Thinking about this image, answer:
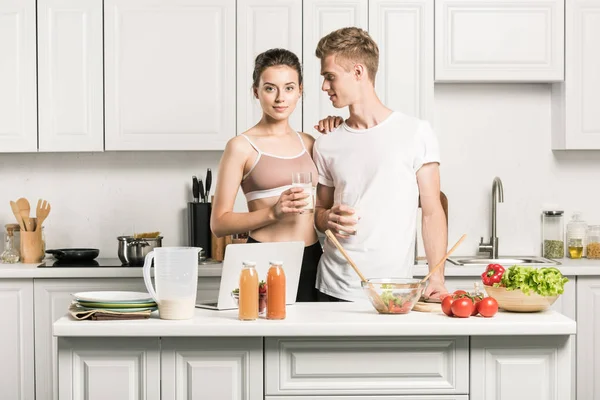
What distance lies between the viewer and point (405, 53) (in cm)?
423

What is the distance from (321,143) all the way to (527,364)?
1071mm

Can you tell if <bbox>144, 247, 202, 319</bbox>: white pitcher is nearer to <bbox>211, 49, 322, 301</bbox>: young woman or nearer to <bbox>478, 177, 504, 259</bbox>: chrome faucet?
<bbox>211, 49, 322, 301</bbox>: young woman

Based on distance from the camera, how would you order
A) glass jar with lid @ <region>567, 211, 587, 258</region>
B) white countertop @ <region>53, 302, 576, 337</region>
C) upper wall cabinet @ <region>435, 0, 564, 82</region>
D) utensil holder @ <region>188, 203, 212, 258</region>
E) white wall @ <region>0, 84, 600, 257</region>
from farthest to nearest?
white wall @ <region>0, 84, 600, 257</region>
glass jar with lid @ <region>567, 211, 587, 258</region>
utensil holder @ <region>188, 203, 212, 258</region>
upper wall cabinet @ <region>435, 0, 564, 82</region>
white countertop @ <region>53, 302, 576, 337</region>

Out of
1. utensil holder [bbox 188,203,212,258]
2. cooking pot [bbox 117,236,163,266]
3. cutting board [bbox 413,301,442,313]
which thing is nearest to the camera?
cutting board [bbox 413,301,442,313]

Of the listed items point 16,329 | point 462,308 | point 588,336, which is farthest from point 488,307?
point 16,329

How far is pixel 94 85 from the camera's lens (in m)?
4.23

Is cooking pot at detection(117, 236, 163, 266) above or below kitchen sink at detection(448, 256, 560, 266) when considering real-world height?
above

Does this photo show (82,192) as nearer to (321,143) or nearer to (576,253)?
(321,143)

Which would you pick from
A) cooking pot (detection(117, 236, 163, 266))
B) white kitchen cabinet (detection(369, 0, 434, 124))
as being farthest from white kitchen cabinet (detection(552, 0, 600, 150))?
cooking pot (detection(117, 236, 163, 266))

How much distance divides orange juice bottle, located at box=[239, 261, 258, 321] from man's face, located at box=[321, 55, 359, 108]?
0.79 metres

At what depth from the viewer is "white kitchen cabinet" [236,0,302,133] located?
421 centimetres

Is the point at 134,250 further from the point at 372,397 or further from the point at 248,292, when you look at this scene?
the point at 372,397

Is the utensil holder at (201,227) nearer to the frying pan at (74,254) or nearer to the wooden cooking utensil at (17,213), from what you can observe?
the frying pan at (74,254)

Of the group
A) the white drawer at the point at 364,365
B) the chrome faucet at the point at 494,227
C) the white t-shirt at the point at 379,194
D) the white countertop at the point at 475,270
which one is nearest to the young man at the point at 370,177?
the white t-shirt at the point at 379,194
